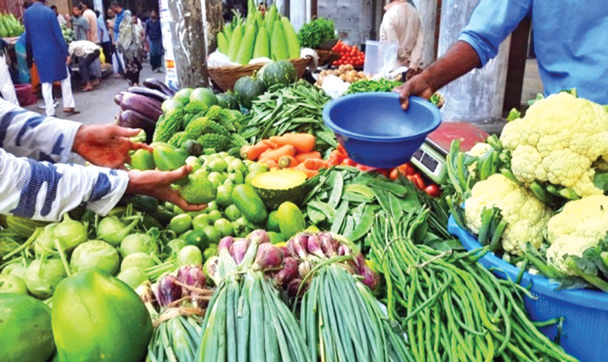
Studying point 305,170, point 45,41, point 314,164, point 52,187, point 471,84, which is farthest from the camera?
point 45,41

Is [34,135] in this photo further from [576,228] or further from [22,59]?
[22,59]

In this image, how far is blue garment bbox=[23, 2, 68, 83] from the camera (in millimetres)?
9492

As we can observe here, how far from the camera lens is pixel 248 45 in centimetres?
488

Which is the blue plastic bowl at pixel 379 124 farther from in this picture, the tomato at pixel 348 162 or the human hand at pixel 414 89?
the tomato at pixel 348 162

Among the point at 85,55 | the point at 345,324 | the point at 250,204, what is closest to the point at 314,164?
the point at 250,204

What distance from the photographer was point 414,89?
2242 mm

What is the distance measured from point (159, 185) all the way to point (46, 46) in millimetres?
9369

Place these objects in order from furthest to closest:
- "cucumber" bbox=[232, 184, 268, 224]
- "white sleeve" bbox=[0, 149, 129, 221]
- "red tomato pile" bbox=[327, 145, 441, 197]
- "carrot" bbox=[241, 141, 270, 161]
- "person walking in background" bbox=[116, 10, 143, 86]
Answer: "person walking in background" bbox=[116, 10, 143, 86] < "carrot" bbox=[241, 141, 270, 161] < "red tomato pile" bbox=[327, 145, 441, 197] < "cucumber" bbox=[232, 184, 268, 224] < "white sleeve" bbox=[0, 149, 129, 221]

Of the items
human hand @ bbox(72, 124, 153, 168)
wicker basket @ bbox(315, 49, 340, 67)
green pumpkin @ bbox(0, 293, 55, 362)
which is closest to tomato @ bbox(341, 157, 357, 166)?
human hand @ bbox(72, 124, 153, 168)

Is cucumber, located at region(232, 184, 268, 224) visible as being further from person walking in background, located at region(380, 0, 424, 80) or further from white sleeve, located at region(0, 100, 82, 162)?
person walking in background, located at region(380, 0, 424, 80)

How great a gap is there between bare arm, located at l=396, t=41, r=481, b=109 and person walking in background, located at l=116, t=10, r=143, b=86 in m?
11.6

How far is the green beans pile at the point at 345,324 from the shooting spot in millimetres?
1176

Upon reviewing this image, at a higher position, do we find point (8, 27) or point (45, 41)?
point (8, 27)

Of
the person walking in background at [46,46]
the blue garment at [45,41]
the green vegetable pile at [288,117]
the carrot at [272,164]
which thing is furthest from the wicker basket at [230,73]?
the blue garment at [45,41]
